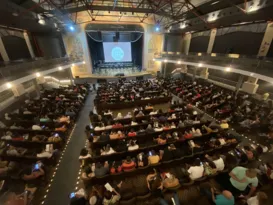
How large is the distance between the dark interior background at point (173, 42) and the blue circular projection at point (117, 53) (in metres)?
6.65

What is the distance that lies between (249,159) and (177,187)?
9.36ft

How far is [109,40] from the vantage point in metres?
18.6

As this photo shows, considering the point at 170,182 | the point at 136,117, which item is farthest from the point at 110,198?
the point at 136,117

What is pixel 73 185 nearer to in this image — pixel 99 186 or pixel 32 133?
pixel 99 186

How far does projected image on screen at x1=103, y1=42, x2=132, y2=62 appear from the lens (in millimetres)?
18953

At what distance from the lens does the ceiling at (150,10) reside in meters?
8.61

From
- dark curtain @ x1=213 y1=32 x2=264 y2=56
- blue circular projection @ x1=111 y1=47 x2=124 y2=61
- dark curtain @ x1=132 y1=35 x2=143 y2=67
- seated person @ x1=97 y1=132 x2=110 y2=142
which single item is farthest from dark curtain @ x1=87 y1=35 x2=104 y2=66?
seated person @ x1=97 y1=132 x2=110 y2=142

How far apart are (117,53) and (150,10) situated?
27.8 ft

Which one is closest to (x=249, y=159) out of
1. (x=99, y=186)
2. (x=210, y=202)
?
(x=210, y=202)

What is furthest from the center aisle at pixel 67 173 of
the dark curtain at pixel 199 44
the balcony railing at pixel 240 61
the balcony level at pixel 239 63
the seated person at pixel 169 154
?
the dark curtain at pixel 199 44

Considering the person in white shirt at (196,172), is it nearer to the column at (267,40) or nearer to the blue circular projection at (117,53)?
the column at (267,40)

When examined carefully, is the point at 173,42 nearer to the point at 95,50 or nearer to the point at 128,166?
the point at 95,50

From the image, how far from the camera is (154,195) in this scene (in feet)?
11.4

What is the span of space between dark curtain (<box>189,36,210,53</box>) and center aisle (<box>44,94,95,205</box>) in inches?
634
